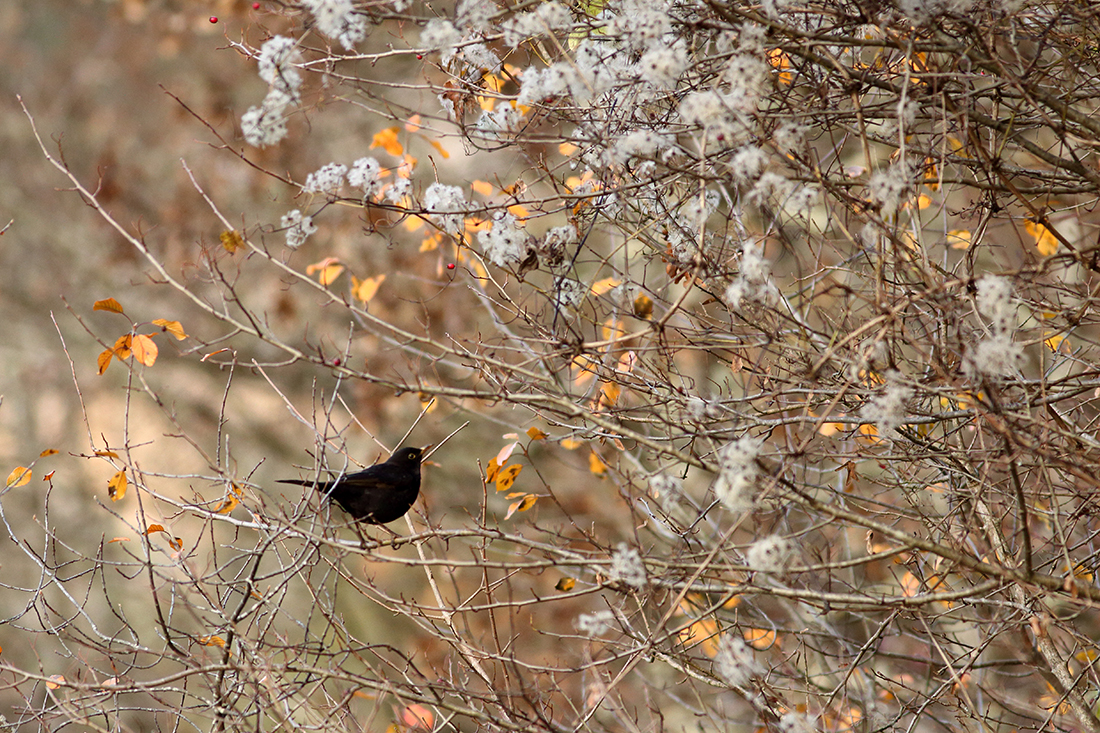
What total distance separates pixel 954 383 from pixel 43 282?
9789mm

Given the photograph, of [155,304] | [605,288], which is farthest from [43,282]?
[605,288]

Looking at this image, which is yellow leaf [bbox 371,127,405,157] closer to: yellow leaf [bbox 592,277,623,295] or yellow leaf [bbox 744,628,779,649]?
yellow leaf [bbox 592,277,623,295]

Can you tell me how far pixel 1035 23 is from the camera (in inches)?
114

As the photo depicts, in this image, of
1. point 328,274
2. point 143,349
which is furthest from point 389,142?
point 143,349

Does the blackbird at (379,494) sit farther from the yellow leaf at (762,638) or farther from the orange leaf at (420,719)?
the yellow leaf at (762,638)

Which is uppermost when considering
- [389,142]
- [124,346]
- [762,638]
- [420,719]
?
[389,142]

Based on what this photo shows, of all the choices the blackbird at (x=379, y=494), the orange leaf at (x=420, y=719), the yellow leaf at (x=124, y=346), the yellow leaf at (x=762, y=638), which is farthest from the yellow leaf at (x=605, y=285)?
the yellow leaf at (x=124, y=346)

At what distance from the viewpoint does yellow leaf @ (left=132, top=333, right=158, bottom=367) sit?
128 inches

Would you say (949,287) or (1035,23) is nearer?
(949,287)

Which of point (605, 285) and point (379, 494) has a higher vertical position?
point (605, 285)

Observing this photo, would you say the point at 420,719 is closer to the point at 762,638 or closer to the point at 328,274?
the point at 762,638

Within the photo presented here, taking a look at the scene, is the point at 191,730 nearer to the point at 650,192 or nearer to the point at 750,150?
the point at 650,192

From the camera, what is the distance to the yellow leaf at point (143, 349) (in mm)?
3258

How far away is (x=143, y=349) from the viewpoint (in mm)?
3357
